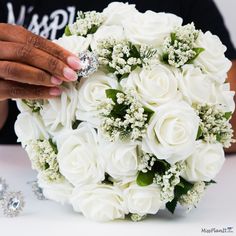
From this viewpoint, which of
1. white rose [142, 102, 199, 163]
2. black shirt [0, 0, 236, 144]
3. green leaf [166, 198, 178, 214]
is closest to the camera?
white rose [142, 102, 199, 163]

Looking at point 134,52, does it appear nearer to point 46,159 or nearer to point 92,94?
point 92,94

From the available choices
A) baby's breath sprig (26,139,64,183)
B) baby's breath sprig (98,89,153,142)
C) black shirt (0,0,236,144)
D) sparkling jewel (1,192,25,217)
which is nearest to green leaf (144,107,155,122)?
baby's breath sprig (98,89,153,142)

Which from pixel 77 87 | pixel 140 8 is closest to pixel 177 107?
pixel 77 87

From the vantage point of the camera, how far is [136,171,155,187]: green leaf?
0.94 metres

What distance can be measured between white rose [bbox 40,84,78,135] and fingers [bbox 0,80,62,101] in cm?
2

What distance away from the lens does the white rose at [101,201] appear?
0.97m

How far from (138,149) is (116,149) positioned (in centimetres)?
4

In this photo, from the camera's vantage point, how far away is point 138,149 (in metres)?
0.94

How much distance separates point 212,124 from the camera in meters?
0.97

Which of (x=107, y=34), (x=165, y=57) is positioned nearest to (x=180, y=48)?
(x=165, y=57)

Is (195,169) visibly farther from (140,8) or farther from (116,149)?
(140,8)

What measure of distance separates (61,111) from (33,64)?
0.32ft

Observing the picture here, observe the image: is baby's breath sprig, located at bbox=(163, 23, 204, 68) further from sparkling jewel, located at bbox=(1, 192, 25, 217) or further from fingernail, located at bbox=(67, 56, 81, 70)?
sparkling jewel, located at bbox=(1, 192, 25, 217)

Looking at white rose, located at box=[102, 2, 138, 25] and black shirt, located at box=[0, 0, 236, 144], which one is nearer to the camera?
white rose, located at box=[102, 2, 138, 25]
